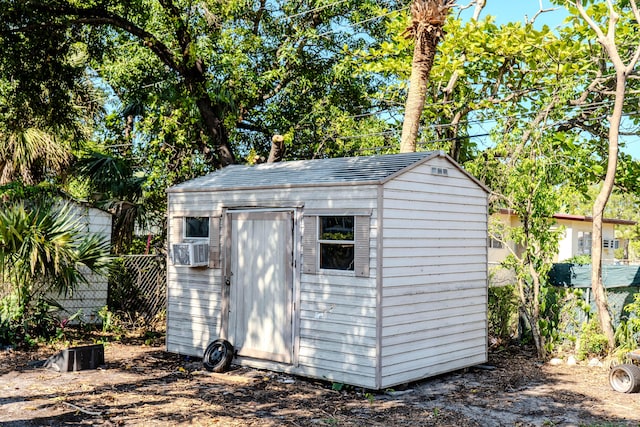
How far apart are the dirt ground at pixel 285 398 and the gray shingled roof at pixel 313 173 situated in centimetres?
253

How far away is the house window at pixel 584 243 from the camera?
2777cm

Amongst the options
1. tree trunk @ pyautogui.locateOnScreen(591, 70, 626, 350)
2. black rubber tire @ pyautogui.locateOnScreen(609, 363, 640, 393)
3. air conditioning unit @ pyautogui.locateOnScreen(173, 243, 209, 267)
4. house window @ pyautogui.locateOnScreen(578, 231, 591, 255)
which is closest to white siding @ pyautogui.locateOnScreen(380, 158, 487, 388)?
tree trunk @ pyautogui.locateOnScreen(591, 70, 626, 350)

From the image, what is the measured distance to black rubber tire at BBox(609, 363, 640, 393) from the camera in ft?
24.9

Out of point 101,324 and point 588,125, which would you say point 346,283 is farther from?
point 588,125

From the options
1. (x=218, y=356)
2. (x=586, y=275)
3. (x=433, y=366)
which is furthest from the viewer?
(x=586, y=275)

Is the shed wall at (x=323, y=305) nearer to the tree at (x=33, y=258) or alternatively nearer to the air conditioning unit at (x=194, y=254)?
the air conditioning unit at (x=194, y=254)

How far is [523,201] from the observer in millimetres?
9969

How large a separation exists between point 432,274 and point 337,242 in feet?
4.55

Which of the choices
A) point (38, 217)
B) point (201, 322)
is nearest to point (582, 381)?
point (201, 322)

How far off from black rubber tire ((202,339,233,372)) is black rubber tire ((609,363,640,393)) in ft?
16.1

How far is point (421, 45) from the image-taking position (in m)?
10.8

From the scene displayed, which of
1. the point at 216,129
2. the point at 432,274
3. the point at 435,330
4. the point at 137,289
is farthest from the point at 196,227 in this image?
the point at 216,129

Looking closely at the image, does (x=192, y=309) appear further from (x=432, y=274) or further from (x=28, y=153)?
(x=28, y=153)

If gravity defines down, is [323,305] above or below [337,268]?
below
